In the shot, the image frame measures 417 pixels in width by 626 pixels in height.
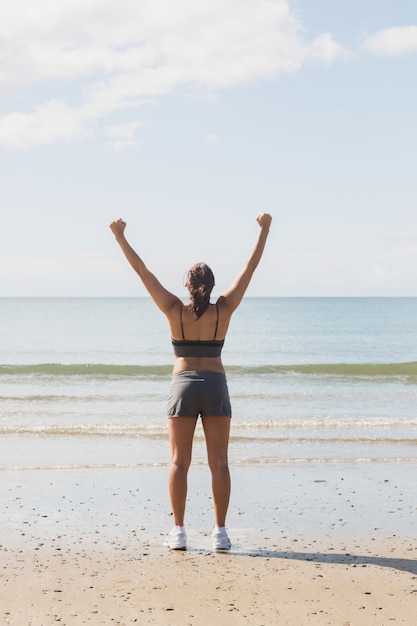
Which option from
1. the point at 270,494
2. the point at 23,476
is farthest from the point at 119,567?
the point at 23,476

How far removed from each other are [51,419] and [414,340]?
38.7m

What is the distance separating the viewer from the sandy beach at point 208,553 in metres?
3.93

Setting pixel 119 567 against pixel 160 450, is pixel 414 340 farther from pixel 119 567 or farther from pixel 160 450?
pixel 119 567

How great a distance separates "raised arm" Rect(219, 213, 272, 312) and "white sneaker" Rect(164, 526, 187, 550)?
142 centimetres

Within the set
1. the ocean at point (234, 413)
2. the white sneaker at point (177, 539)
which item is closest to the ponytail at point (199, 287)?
the white sneaker at point (177, 539)

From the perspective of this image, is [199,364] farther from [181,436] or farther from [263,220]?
[263,220]

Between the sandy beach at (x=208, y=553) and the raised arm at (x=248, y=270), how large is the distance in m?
1.56

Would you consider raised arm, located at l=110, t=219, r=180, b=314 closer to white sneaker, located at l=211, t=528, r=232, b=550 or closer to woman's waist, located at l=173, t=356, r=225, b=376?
woman's waist, located at l=173, t=356, r=225, b=376

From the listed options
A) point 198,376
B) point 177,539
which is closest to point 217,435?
point 198,376

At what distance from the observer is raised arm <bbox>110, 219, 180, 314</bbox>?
16.6 feet

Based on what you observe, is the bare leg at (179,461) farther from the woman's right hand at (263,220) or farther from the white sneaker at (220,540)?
the woman's right hand at (263,220)

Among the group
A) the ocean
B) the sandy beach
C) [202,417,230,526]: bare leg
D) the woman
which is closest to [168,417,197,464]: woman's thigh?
the woman

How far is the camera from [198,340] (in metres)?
5.06

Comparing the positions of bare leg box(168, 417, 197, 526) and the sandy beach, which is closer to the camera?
the sandy beach
